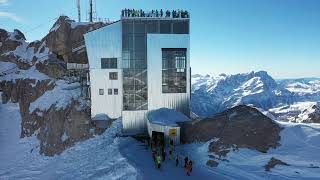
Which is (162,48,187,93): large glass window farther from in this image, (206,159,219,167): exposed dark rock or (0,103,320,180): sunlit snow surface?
(206,159,219,167): exposed dark rock

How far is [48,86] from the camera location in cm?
8100

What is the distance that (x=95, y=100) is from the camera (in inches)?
2495

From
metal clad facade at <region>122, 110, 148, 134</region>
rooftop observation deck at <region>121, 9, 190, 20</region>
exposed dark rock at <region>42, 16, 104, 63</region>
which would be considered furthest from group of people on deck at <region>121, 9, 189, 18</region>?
exposed dark rock at <region>42, 16, 104, 63</region>

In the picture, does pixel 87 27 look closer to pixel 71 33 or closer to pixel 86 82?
pixel 71 33

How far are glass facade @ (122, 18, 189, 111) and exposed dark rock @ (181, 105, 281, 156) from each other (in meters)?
10.7

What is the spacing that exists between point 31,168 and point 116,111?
16.7 metres

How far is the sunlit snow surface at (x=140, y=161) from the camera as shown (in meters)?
38.8

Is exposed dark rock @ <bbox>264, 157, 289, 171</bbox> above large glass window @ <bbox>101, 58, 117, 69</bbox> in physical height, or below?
below

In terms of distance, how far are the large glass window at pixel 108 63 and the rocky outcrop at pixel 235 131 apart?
625 inches

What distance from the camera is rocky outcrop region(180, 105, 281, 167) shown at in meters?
46.2

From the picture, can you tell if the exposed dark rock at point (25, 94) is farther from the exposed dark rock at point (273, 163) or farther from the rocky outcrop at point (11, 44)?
the exposed dark rock at point (273, 163)

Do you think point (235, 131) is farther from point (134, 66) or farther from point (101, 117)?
point (101, 117)

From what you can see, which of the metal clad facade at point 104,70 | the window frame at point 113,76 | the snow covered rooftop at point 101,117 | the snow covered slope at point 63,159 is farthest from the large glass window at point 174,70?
the snow covered rooftop at point 101,117

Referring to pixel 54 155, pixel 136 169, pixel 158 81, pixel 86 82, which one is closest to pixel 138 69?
pixel 158 81
